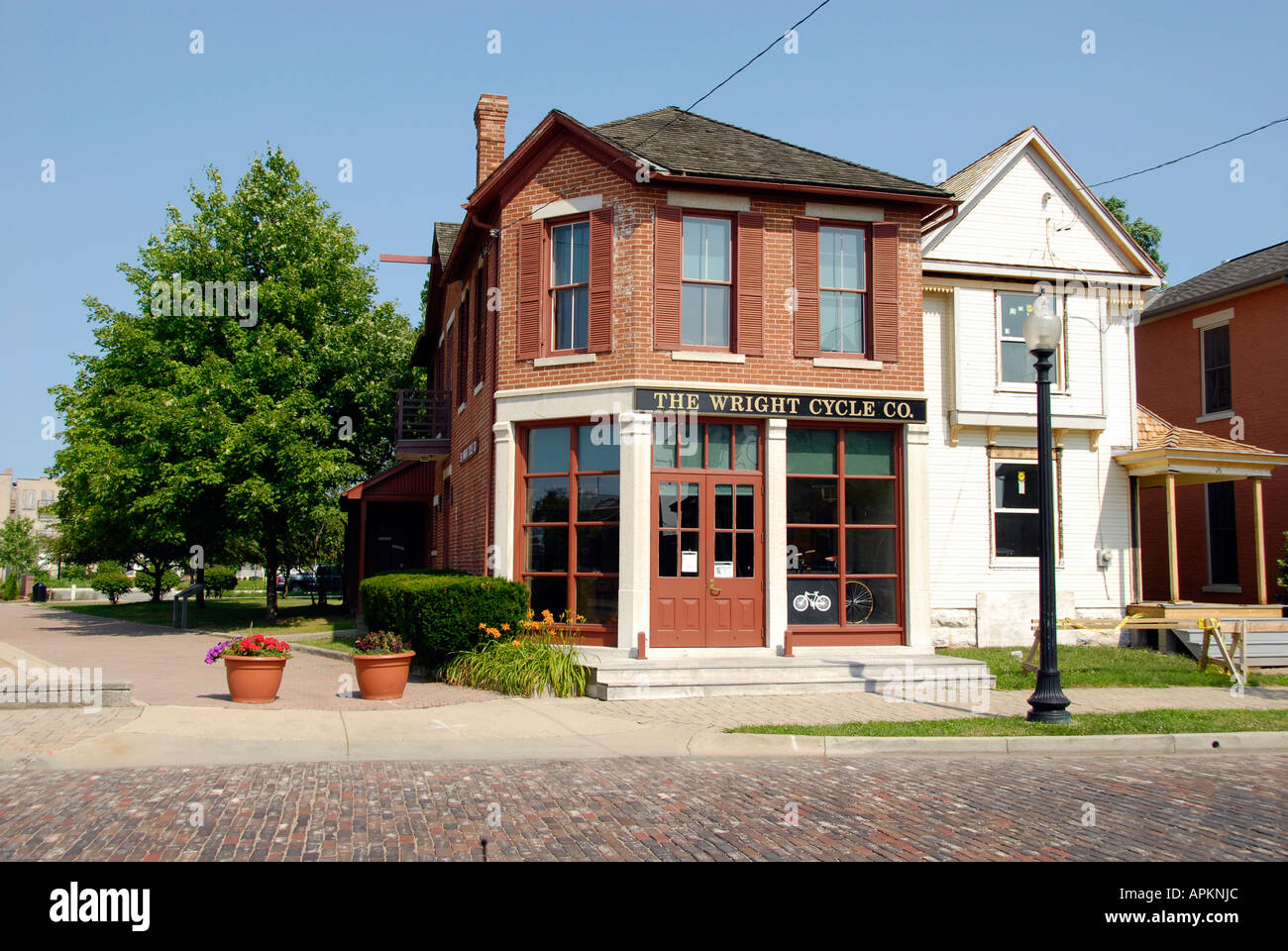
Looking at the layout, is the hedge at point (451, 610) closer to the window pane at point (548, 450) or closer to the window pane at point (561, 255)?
the window pane at point (548, 450)

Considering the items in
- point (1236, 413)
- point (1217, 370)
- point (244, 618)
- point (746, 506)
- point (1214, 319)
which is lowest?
point (244, 618)

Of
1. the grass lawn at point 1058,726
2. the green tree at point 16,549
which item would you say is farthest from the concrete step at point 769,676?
the green tree at point 16,549

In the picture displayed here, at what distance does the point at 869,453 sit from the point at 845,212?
3.85 m

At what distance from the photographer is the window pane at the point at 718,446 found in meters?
15.2

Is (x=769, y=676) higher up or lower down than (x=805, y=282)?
lower down

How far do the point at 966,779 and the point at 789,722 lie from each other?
2671 millimetres

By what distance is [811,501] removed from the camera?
15625 mm

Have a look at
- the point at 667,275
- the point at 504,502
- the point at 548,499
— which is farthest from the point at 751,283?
the point at 504,502

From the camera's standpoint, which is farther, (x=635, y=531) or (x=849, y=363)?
(x=849, y=363)

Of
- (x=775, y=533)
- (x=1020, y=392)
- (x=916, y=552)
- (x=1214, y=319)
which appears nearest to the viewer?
(x=775, y=533)

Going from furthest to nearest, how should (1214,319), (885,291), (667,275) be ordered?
1. (1214,319)
2. (885,291)
3. (667,275)

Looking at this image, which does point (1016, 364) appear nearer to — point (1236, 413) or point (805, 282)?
point (805, 282)

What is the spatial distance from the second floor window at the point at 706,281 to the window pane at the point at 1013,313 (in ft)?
20.6

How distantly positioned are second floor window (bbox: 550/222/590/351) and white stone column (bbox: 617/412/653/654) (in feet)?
5.84
